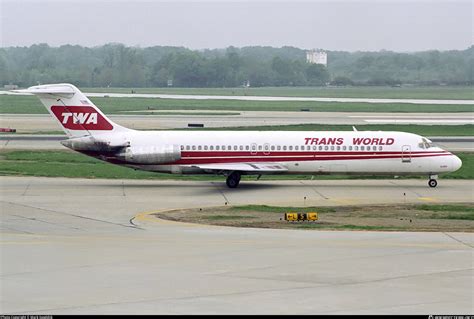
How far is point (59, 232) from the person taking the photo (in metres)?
31.8

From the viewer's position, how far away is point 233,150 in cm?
4722

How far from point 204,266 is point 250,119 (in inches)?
2797

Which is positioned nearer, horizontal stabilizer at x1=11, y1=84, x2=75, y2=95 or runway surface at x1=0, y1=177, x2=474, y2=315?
runway surface at x1=0, y1=177, x2=474, y2=315

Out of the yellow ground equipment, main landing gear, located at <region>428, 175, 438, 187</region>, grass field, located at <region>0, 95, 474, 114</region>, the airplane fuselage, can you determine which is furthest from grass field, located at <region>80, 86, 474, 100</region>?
the yellow ground equipment

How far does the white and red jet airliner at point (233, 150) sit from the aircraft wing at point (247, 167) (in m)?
0.05

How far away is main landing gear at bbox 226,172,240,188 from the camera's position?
4647 cm

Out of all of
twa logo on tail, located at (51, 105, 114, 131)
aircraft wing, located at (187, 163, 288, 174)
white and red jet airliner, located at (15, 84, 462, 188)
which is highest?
twa logo on tail, located at (51, 105, 114, 131)

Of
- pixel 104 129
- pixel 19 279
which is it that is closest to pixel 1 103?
pixel 104 129

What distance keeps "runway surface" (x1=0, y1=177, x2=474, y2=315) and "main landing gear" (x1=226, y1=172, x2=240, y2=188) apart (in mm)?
6034

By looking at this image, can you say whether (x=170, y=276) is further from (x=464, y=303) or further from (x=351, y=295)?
(x=464, y=303)

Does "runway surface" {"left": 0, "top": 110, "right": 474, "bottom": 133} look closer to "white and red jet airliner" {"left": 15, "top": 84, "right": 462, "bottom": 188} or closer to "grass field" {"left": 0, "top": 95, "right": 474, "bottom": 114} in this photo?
"grass field" {"left": 0, "top": 95, "right": 474, "bottom": 114}

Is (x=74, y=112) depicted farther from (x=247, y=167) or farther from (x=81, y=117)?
(x=247, y=167)

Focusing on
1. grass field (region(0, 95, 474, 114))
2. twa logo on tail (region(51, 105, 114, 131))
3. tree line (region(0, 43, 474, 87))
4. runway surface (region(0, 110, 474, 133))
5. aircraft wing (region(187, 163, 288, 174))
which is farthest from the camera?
tree line (region(0, 43, 474, 87))

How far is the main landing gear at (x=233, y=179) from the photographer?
46.5m
